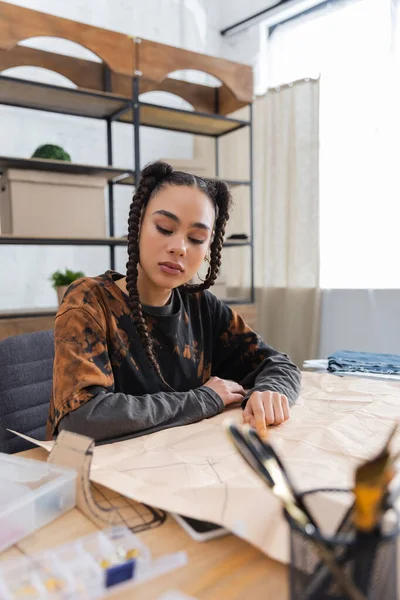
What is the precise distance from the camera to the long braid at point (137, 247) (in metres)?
1.06

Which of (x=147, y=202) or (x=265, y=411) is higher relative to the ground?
(x=147, y=202)

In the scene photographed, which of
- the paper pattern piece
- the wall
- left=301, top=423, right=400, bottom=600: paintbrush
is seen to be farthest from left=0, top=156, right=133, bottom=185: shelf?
left=301, top=423, right=400, bottom=600: paintbrush

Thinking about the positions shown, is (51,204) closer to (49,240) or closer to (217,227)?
(49,240)

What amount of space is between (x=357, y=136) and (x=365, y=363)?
170 cm

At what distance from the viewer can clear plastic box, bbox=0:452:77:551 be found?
1.63 ft

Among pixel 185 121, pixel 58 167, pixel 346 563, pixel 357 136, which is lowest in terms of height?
pixel 346 563

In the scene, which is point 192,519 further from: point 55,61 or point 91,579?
point 55,61

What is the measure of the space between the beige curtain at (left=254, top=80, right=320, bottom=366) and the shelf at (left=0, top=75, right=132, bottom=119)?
999mm

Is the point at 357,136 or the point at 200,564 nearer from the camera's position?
the point at 200,564

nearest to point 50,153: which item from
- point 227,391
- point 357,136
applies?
point 357,136

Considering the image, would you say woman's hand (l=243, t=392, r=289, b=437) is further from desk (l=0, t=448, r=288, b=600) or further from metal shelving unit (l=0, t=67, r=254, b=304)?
metal shelving unit (l=0, t=67, r=254, b=304)

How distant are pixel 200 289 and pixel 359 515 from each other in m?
0.99

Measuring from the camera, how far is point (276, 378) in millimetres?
1051

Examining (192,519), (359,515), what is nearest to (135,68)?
(192,519)
